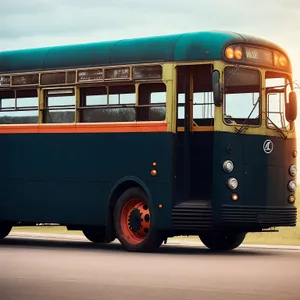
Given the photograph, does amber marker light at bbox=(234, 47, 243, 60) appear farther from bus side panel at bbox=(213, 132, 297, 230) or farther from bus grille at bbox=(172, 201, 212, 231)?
bus grille at bbox=(172, 201, 212, 231)

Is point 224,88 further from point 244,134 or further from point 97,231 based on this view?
point 97,231

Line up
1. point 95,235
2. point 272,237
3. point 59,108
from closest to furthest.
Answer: point 59,108 < point 95,235 < point 272,237

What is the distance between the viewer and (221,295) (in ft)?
42.1

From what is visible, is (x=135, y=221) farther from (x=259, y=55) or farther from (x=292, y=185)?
(x=259, y=55)

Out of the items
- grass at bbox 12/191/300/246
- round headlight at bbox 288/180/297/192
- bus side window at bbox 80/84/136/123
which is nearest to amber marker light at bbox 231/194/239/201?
round headlight at bbox 288/180/297/192

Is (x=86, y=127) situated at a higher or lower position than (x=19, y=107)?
lower

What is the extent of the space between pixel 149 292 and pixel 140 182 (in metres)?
7.37

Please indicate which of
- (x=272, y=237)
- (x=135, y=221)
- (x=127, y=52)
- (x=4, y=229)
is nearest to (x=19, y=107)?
(x=127, y=52)

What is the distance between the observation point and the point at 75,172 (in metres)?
21.7

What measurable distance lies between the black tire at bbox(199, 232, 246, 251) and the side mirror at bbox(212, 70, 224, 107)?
314 centimetres

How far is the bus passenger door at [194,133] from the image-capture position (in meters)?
20.2

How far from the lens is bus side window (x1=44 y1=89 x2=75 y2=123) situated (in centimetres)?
2170

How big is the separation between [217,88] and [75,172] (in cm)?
355

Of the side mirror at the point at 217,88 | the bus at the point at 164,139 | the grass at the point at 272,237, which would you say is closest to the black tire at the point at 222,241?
the bus at the point at 164,139
